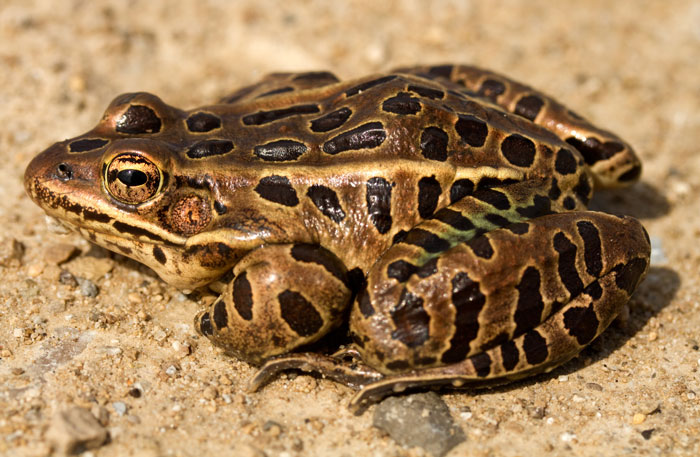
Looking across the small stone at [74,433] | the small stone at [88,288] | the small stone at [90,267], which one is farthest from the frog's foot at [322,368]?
the small stone at [90,267]

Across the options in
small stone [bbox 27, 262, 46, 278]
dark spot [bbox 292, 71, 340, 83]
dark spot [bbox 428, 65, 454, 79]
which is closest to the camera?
small stone [bbox 27, 262, 46, 278]

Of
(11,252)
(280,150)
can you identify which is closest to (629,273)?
(280,150)

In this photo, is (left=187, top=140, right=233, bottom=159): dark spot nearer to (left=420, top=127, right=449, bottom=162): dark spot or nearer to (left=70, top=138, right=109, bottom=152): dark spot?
(left=70, top=138, right=109, bottom=152): dark spot

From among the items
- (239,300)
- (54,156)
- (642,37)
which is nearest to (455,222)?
(239,300)

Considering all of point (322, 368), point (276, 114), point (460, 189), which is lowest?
point (322, 368)

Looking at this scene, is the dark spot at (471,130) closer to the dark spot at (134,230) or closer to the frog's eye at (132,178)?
the frog's eye at (132,178)

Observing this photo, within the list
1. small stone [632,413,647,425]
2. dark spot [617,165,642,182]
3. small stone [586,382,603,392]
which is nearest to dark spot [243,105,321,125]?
dark spot [617,165,642,182]

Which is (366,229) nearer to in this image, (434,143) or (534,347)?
(434,143)
